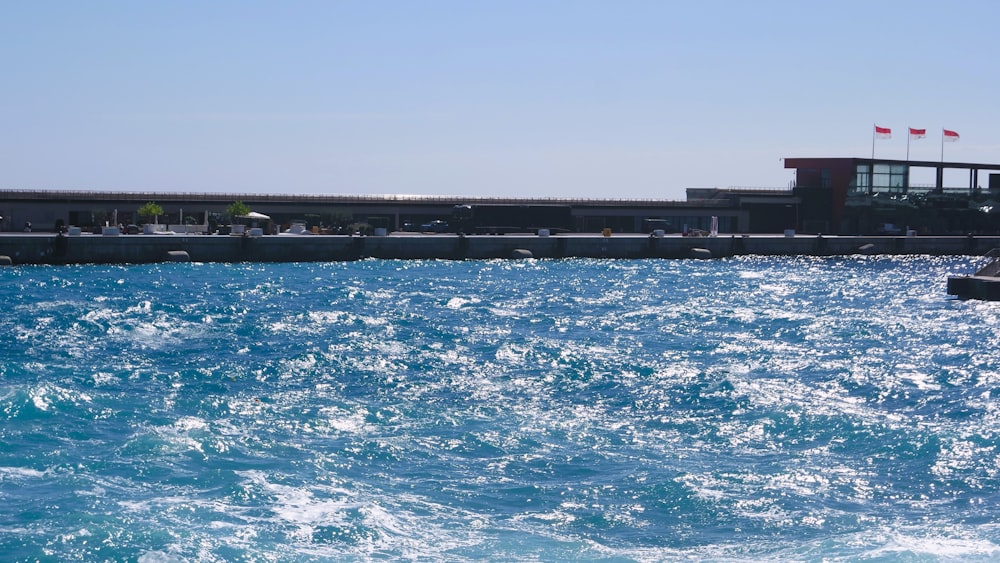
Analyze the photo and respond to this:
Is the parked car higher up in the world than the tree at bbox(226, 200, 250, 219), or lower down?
lower down

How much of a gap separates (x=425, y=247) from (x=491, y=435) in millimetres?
67768

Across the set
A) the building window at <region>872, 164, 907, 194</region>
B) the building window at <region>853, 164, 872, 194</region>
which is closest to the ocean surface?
the building window at <region>853, 164, 872, 194</region>

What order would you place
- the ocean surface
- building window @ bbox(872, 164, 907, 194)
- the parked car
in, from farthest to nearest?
1. building window @ bbox(872, 164, 907, 194)
2. the parked car
3. the ocean surface

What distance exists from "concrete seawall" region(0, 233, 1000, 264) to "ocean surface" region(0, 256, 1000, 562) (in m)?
31.5

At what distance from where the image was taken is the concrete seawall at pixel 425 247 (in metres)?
82.1

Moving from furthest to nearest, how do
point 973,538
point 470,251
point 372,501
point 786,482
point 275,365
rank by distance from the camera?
1. point 470,251
2. point 275,365
3. point 786,482
4. point 372,501
5. point 973,538

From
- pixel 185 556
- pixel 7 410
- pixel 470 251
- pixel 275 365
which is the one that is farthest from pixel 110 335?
pixel 470 251

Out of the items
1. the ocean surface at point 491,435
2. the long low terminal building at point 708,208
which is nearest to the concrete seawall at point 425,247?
the long low terminal building at point 708,208

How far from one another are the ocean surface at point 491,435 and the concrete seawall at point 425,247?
31.5 m

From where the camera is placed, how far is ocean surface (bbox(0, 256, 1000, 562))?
67.3ft

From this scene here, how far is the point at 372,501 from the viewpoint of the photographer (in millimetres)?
22328

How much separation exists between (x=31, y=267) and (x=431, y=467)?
60.1m

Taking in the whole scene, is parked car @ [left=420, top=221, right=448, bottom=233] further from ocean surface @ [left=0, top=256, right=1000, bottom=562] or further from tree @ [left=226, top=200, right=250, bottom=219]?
ocean surface @ [left=0, top=256, right=1000, bottom=562]

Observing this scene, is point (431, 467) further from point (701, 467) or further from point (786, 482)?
point (786, 482)
